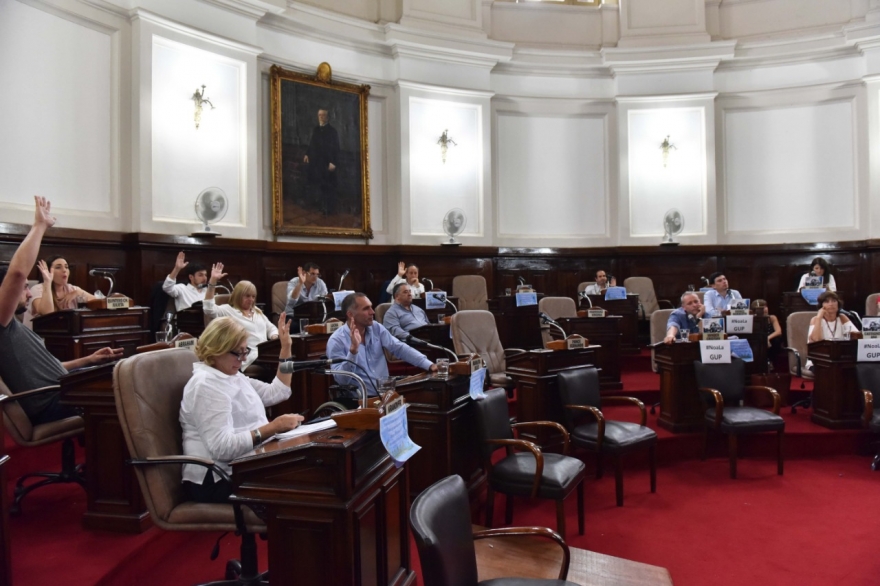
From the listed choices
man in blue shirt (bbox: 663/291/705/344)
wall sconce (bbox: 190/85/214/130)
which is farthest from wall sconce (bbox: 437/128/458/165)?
man in blue shirt (bbox: 663/291/705/344)

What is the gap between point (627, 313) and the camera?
25.7ft

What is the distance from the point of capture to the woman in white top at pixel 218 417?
247cm

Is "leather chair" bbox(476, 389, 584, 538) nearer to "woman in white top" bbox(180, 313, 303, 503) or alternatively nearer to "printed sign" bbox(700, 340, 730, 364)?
"woman in white top" bbox(180, 313, 303, 503)

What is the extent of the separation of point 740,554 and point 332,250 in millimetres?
6528

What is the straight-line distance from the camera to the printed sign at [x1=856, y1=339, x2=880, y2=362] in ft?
16.9

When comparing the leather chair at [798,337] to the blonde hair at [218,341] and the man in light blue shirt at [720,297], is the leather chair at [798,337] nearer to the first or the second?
the man in light blue shirt at [720,297]

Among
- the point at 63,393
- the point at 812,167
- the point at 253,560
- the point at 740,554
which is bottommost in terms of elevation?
the point at 740,554

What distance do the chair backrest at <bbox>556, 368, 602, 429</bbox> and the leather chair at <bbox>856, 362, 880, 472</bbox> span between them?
2.19 meters

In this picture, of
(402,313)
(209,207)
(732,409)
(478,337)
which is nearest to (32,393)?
(402,313)

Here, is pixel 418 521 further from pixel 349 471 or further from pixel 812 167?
pixel 812 167

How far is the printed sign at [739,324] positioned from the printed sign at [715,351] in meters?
0.72

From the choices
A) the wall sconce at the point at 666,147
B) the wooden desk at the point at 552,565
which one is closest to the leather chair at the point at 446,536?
the wooden desk at the point at 552,565

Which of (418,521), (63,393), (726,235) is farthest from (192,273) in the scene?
(726,235)

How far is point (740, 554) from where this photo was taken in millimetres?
3416
